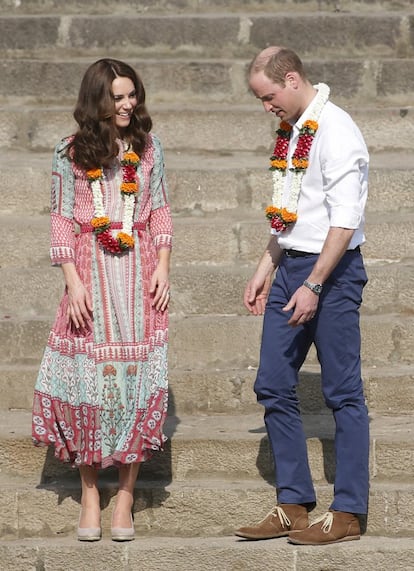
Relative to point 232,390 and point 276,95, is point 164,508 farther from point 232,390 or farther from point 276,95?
point 276,95

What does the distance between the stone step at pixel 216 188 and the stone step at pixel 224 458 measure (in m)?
1.82

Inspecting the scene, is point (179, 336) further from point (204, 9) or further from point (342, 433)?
point (204, 9)

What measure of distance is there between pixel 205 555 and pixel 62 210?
1.56m

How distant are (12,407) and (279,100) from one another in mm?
2258

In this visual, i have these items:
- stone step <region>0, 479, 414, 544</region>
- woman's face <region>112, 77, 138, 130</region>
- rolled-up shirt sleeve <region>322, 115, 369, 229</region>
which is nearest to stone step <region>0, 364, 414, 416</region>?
stone step <region>0, 479, 414, 544</region>

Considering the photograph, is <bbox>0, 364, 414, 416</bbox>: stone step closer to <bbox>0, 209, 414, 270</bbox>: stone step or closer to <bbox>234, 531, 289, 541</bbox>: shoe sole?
<bbox>0, 209, 414, 270</bbox>: stone step

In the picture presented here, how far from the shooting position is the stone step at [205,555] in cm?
554

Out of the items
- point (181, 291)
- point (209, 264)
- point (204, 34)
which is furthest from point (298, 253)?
point (204, 34)

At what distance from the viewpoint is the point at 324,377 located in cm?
556

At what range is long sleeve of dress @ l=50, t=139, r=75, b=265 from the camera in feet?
18.7

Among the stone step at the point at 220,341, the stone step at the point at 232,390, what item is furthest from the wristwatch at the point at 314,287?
the stone step at the point at 220,341

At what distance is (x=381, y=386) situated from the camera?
21.6 feet

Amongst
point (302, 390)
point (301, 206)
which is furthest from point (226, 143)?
point (301, 206)

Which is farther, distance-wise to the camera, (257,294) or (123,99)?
(257,294)
